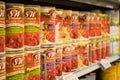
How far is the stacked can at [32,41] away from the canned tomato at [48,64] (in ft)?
0.19

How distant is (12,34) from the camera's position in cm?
84

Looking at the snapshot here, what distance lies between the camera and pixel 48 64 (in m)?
1.02

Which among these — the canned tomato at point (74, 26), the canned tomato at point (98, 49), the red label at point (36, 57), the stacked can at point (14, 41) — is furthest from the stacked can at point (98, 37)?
the stacked can at point (14, 41)

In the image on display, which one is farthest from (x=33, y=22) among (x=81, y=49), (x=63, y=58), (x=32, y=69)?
(x=81, y=49)

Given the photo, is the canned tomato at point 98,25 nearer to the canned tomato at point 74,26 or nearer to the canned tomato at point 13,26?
the canned tomato at point 74,26

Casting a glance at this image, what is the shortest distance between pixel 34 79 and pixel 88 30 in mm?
661

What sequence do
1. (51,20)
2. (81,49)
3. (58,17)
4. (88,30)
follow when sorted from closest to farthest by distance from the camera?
(51,20) → (58,17) → (81,49) → (88,30)

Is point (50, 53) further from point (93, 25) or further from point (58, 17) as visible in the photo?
point (93, 25)

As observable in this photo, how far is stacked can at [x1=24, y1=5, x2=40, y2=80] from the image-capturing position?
91cm

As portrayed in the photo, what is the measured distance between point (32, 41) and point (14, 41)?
0.30 feet

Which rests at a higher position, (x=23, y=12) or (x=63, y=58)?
(x=23, y=12)

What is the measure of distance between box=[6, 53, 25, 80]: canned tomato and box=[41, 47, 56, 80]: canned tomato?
0.15 meters

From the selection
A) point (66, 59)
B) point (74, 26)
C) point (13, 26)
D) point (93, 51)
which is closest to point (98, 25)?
point (93, 51)

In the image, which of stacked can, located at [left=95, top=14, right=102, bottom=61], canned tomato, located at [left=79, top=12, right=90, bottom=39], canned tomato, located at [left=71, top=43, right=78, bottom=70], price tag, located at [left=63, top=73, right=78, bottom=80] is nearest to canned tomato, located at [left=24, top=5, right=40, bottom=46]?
price tag, located at [left=63, top=73, right=78, bottom=80]
